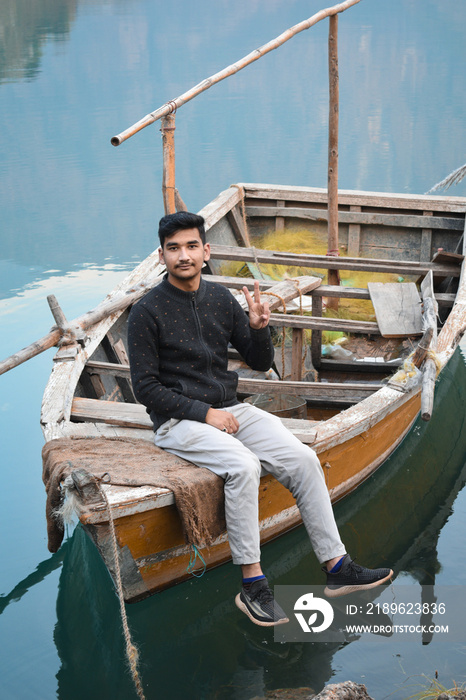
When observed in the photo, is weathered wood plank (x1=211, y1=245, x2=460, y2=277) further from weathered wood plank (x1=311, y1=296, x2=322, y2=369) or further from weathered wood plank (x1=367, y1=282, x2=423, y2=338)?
weathered wood plank (x1=311, y1=296, x2=322, y2=369)

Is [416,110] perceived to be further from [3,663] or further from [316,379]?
[3,663]

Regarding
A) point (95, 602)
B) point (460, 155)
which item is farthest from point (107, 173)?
point (95, 602)

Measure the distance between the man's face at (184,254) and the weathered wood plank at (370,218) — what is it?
14.4 feet

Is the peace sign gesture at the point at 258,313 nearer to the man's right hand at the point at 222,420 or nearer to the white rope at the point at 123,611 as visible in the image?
the man's right hand at the point at 222,420

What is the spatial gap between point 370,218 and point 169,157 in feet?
9.16

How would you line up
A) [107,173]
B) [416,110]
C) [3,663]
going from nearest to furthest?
[3,663]
[107,173]
[416,110]

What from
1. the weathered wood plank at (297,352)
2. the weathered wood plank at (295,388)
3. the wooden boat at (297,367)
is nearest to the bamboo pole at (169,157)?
the wooden boat at (297,367)

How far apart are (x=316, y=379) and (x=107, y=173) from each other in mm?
9685

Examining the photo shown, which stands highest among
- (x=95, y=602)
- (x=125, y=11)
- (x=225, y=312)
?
(x=125, y=11)

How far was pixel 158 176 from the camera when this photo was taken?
13.9 m

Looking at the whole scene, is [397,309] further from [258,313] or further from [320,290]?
[258,313]

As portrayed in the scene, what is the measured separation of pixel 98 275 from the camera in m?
9.48

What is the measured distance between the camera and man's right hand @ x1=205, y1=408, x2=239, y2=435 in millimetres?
3328

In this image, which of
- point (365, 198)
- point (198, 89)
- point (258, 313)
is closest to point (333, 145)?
point (365, 198)
